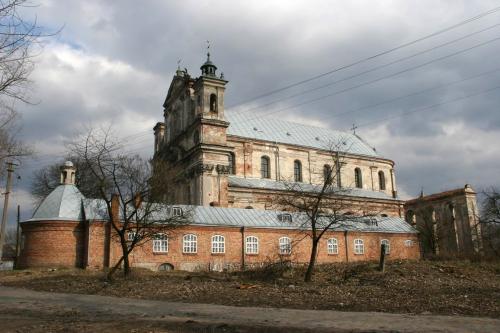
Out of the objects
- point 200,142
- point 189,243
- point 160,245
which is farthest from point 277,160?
point 160,245

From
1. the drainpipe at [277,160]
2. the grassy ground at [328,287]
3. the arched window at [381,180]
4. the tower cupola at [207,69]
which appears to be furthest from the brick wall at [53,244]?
the arched window at [381,180]

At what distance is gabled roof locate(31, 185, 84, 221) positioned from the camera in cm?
2875

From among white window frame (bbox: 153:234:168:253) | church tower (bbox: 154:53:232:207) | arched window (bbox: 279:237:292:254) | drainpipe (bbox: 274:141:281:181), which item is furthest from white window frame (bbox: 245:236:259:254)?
drainpipe (bbox: 274:141:281:181)

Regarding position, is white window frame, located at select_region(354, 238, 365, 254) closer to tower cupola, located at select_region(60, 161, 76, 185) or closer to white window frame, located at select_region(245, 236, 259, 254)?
white window frame, located at select_region(245, 236, 259, 254)

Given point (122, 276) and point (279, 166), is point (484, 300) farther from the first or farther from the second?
point (279, 166)

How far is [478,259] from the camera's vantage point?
29.7 meters

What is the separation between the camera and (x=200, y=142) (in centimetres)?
3962

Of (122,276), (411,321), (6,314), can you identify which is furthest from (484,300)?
(122,276)

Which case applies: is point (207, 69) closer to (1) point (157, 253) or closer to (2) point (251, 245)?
(2) point (251, 245)

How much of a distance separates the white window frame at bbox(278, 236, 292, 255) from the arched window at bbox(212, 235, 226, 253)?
4082 mm

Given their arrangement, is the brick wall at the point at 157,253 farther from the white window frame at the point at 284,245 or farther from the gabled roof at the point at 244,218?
the gabled roof at the point at 244,218

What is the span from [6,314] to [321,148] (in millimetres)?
39867

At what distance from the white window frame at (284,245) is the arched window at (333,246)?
326 cm

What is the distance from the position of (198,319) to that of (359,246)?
→ 1047 inches
